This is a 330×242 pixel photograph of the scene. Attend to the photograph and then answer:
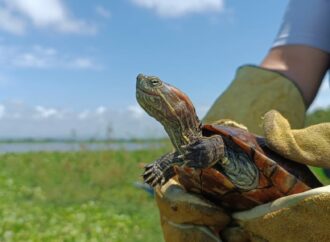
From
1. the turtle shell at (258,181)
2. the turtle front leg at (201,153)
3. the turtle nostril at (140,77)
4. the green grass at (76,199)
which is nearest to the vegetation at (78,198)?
the green grass at (76,199)

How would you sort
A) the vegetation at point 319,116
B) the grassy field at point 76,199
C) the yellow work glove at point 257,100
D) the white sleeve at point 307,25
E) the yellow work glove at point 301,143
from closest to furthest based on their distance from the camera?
1. the yellow work glove at point 301,143
2. the yellow work glove at point 257,100
3. the white sleeve at point 307,25
4. the grassy field at point 76,199
5. the vegetation at point 319,116

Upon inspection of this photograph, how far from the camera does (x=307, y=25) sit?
4234 mm

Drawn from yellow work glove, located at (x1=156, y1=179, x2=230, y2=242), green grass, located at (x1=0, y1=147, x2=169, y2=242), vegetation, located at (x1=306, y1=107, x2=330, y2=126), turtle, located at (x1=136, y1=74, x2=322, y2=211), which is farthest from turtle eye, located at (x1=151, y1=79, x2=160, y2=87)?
vegetation, located at (x1=306, y1=107, x2=330, y2=126)

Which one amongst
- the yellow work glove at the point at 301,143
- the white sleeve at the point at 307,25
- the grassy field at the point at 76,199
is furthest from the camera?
the grassy field at the point at 76,199

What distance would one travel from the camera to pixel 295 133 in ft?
7.77

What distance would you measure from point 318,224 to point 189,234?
1.72ft

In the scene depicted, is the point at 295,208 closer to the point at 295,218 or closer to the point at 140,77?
the point at 295,218

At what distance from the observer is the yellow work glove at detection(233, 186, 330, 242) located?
2.00 metres

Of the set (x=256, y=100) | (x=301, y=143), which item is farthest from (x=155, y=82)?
(x=256, y=100)

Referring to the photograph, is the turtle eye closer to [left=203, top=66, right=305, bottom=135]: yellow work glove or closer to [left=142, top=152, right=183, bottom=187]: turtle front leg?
[left=142, top=152, right=183, bottom=187]: turtle front leg

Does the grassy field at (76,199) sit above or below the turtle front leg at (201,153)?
below

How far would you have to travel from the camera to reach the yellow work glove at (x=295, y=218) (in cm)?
200

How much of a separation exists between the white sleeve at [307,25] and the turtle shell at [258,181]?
7.10 ft

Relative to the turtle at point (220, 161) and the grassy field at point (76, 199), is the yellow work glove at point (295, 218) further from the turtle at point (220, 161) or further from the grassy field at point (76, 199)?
the grassy field at point (76, 199)
